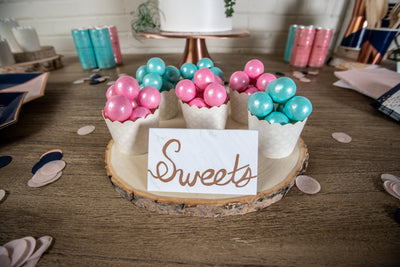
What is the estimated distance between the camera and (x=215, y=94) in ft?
1.77

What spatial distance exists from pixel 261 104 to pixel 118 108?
0.33 metres

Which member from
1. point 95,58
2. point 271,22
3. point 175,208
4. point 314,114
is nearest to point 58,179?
point 175,208

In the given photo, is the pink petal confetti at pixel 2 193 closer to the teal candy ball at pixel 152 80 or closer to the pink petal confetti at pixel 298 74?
the teal candy ball at pixel 152 80

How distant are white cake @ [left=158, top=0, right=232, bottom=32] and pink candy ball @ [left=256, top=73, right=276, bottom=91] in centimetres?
53

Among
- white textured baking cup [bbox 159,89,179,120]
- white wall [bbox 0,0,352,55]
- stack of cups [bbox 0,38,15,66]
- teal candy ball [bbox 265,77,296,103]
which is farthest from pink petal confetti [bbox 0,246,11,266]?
white wall [bbox 0,0,352,55]

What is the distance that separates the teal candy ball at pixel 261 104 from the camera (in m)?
0.50

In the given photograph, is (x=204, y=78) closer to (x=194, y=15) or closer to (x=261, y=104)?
(x=261, y=104)

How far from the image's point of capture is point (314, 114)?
2.76ft

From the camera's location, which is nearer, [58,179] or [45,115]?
[58,179]

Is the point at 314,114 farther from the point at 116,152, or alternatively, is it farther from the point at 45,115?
the point at 45,115

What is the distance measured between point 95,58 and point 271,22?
129 centimetres

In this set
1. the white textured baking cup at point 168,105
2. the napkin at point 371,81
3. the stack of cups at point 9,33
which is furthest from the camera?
the stack of cups at point 9,33

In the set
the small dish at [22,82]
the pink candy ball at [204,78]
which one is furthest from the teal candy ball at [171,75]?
the small dish at [22,82]

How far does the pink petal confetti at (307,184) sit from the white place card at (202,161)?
0.15 m
